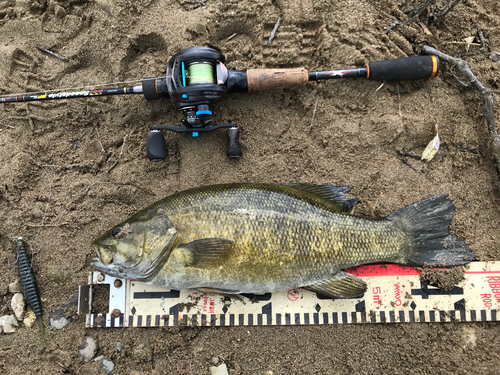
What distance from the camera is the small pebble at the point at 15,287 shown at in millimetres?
2971

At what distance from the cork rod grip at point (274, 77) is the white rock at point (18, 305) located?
2.98m

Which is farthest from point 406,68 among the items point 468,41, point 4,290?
point 4,290

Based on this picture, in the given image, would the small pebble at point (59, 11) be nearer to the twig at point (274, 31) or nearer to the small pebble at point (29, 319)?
the twig at point (274, 31)

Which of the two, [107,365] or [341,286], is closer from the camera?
[341,286]

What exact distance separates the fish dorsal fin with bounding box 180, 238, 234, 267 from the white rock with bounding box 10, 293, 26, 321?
1.83 m

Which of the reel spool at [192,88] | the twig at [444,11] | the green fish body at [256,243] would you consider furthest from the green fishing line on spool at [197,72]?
the twig at [444,11]

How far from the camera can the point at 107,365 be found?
2.86 m

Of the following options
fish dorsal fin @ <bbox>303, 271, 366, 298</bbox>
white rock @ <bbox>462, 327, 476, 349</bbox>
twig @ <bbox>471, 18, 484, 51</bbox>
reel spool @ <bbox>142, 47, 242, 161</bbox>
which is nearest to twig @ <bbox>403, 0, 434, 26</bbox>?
twig @ <bbox>471, 18, 484, 51</bbox>

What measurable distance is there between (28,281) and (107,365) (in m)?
1.10

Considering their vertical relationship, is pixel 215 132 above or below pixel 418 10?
below

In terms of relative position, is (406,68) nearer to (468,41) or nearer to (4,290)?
(468,41)

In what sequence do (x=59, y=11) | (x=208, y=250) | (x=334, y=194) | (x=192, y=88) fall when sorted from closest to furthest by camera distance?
(x=208, y=250)
(x=192, y=88)
(x=334, y=194)
(x=59, y=11)

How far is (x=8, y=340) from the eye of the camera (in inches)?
114

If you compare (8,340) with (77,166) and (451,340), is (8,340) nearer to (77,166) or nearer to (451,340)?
(77,166)
